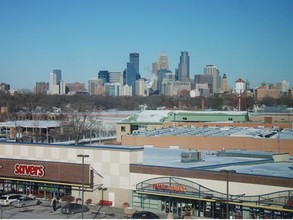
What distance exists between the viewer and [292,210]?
15555 mm

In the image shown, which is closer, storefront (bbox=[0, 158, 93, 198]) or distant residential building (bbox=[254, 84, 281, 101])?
storefront (bbox=[0, 158, 93, 198])

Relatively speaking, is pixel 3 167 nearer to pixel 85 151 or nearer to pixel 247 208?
pixel 85 151

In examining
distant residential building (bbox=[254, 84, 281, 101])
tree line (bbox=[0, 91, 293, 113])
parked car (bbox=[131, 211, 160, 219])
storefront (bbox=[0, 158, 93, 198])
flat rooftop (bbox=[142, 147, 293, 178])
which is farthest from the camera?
distant residential building (bbox=[254, 84, 281, 101])

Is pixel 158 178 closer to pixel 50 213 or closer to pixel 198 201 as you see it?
pixel 198 201

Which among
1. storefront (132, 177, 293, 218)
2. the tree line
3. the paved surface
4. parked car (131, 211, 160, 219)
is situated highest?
the tree line

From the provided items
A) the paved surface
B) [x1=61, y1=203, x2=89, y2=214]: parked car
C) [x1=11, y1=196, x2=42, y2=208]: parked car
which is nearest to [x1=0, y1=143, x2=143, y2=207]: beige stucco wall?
the paved surface

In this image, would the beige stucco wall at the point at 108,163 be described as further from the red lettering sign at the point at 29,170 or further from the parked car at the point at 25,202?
the parked car at the point at 25,202

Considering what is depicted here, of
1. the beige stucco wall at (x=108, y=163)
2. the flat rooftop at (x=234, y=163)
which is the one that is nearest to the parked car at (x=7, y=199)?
the beige stucco wall at (x=108, y=163)

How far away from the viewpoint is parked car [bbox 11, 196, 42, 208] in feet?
66.9

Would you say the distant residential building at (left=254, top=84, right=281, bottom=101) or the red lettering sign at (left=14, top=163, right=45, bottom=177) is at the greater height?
the distant residential building at (left=254, top=84, right=281, bottom=101)

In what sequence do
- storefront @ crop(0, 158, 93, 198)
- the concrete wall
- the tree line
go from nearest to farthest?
storefront @ crop(0, 158, 93, 198) → the concrete wall → the tree line

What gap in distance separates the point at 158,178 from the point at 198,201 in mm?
1849

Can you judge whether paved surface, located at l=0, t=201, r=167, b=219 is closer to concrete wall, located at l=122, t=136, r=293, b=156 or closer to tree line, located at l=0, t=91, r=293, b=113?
concrete wall, located at l=122, t=136, r=293, b=156

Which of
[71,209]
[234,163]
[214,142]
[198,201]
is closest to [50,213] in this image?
[71,209]
